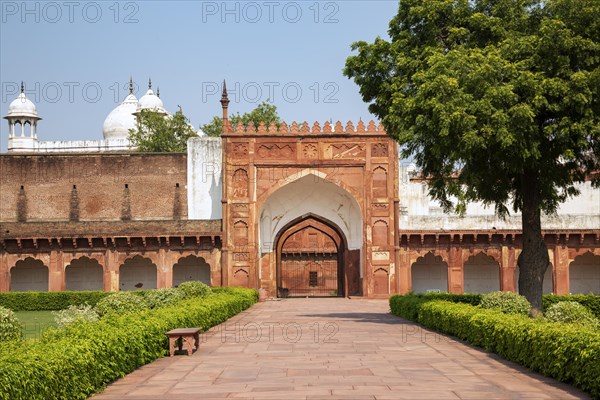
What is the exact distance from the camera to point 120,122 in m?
48.3

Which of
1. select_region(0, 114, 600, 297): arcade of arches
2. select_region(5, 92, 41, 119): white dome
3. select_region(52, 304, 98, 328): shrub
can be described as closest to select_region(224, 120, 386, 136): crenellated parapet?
select_region(0, 114, 600, 297): arcade of arches

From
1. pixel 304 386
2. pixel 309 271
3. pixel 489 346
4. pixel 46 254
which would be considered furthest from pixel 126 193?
pixel 304 386

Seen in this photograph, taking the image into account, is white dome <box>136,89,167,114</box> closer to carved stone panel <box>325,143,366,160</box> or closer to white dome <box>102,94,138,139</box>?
white dome <box>102,94,138,139</box>

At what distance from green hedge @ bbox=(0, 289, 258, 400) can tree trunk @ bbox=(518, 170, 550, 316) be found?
242 inches

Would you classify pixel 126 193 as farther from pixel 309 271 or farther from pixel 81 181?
pixel 309 271

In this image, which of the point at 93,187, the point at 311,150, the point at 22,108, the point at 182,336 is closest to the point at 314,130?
the point at 311,150

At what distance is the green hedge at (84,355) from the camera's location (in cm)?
628

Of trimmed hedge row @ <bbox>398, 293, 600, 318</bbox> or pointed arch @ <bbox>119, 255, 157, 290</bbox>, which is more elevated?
pointed arch @ <bbox>119, 255, 157, 290</bbox>

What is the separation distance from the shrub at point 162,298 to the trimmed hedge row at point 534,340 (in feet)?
16.5

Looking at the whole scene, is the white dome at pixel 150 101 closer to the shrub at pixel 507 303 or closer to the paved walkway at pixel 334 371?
the paved walkway at pixel 334 371

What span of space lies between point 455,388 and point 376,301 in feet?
58.0

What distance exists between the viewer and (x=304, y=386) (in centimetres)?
805

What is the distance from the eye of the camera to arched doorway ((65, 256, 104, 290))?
29.8 m

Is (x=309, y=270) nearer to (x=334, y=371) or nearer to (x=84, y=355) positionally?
(x=334, y=371)
